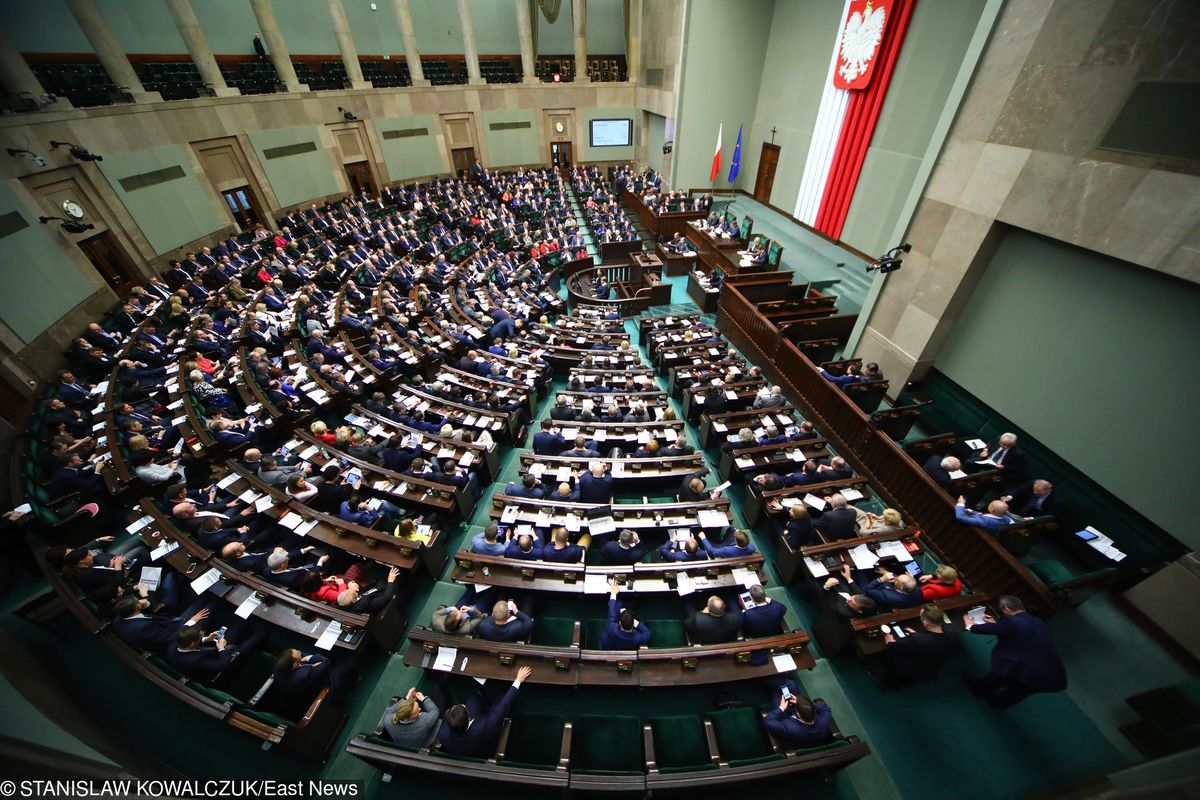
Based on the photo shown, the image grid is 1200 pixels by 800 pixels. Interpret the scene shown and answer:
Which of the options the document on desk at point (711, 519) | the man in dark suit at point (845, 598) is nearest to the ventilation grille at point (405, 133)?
the document on desk at point (711, 519)

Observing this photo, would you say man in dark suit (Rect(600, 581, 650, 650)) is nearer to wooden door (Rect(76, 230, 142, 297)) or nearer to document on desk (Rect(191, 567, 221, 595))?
document on desk (Rect(191, 567, 221, 595))

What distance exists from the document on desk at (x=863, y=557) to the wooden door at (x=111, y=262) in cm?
1715

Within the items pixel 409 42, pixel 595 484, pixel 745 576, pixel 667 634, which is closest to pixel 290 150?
pixel 409 42

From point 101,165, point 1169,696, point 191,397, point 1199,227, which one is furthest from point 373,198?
point 1169,696

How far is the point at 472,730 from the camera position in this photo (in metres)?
3.50

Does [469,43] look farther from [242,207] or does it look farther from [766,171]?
[766,171]

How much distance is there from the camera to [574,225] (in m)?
16.9

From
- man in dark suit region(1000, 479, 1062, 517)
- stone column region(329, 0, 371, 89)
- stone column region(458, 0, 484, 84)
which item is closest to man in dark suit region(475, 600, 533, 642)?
man in dark suit region(1000, 479, 1062, 517)

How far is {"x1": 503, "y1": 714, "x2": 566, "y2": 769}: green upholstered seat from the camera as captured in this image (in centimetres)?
370

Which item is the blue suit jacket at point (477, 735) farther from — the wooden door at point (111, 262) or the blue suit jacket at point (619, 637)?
the wooden door at point (111, 262)

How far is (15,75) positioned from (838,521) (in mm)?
18634

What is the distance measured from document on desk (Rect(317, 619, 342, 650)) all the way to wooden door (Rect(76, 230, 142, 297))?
13.1 m

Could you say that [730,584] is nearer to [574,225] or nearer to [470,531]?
[470,531]

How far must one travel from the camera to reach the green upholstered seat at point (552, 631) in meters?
4.70
